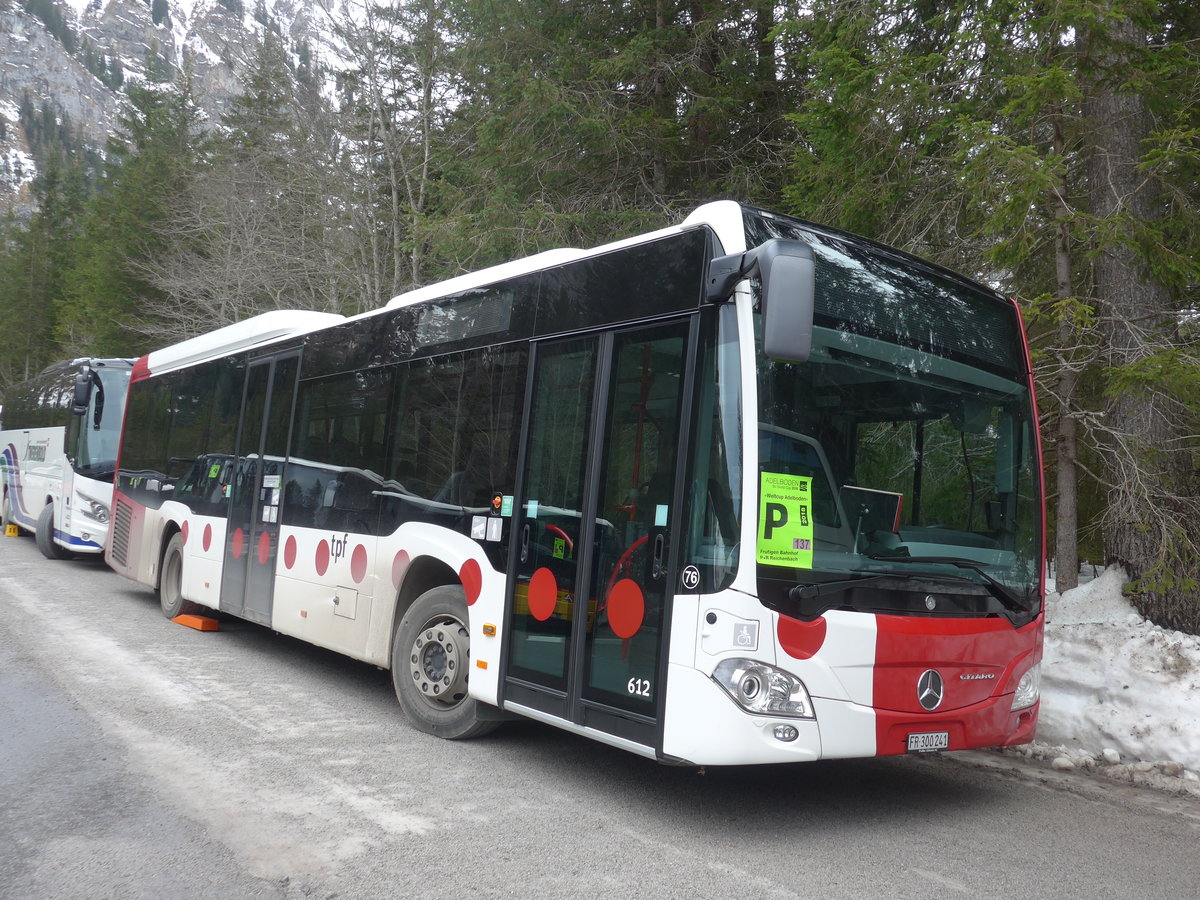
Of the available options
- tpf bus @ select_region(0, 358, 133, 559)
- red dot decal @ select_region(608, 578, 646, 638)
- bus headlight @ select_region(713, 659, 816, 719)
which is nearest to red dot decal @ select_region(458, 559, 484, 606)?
red dot decal @ select_region(608, 578, 646, 638)

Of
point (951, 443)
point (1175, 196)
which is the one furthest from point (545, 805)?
point (1175, 196)

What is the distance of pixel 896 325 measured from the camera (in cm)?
518

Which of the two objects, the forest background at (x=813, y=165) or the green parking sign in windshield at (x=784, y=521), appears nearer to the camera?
the green parking sign in windshield at (x=784, y=521)

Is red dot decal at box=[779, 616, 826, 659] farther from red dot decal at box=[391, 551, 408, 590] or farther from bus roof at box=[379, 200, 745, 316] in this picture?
red dot decal at box=[391, 551, 408, 590]

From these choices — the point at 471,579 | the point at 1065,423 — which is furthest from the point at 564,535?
the point at 1065,423

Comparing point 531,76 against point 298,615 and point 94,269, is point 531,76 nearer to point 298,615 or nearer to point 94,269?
point 298,615

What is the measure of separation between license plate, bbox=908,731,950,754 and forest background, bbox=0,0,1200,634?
3.41m

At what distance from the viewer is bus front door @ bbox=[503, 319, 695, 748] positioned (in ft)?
15.9

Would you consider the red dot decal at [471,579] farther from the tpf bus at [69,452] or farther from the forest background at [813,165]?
the tpf bus at [69,452]

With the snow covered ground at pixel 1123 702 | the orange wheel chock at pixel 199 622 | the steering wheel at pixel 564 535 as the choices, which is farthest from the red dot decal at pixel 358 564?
the snow covered ground at pixel 1123 702

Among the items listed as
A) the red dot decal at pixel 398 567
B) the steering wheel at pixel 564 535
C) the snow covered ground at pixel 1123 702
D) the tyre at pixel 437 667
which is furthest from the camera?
the red dot decal at pixel 398 567

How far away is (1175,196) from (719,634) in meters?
6.19

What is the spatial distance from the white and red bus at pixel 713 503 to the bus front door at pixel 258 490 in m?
1.76

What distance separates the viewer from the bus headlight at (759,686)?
4.44 meters
